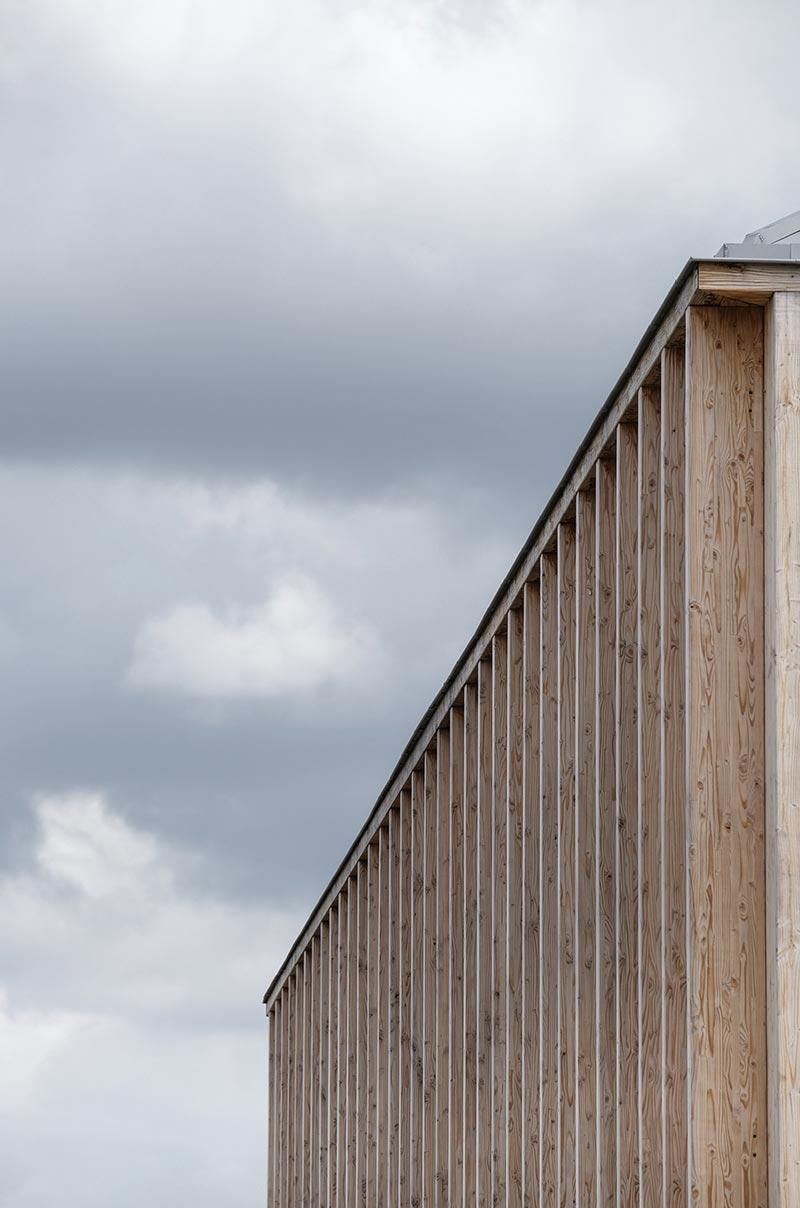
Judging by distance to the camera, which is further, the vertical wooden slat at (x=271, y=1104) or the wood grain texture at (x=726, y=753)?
the vertical wooden slat at (x=271, y=1104)

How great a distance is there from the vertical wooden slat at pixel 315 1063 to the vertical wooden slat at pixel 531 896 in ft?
11.9

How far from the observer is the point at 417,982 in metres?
7.30

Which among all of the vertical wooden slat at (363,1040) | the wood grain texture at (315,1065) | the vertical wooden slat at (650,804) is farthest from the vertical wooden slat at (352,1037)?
the vertical wooden slat at (650,804)

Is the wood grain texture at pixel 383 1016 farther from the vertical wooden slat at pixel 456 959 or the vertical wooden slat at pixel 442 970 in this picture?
the vertical wooden slat at pixel 456 959

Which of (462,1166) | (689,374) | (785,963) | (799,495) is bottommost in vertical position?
(462,1166)

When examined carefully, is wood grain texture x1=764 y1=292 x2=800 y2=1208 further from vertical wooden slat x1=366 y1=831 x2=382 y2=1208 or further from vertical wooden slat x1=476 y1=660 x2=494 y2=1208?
vertical wooden slat x1=366 y1=831 x2=382 y2=1208

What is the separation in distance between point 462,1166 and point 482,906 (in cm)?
105

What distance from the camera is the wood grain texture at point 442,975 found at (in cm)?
686

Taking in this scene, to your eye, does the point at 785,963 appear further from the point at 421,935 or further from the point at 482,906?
the point at 421,935

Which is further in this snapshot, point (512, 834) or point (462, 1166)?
point (462, 1166)

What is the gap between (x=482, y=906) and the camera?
21.0 feet

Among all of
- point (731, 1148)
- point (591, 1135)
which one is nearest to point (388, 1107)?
point (591, 1135)

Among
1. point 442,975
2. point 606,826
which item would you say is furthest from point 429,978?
point 606,826

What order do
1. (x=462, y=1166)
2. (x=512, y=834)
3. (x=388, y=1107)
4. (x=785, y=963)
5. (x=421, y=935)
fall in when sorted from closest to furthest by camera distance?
(x=785, y=963) → (x=512, y=834) → (x=462, y=1166) → (x=421, y=935) → (x=388, y=1107)
